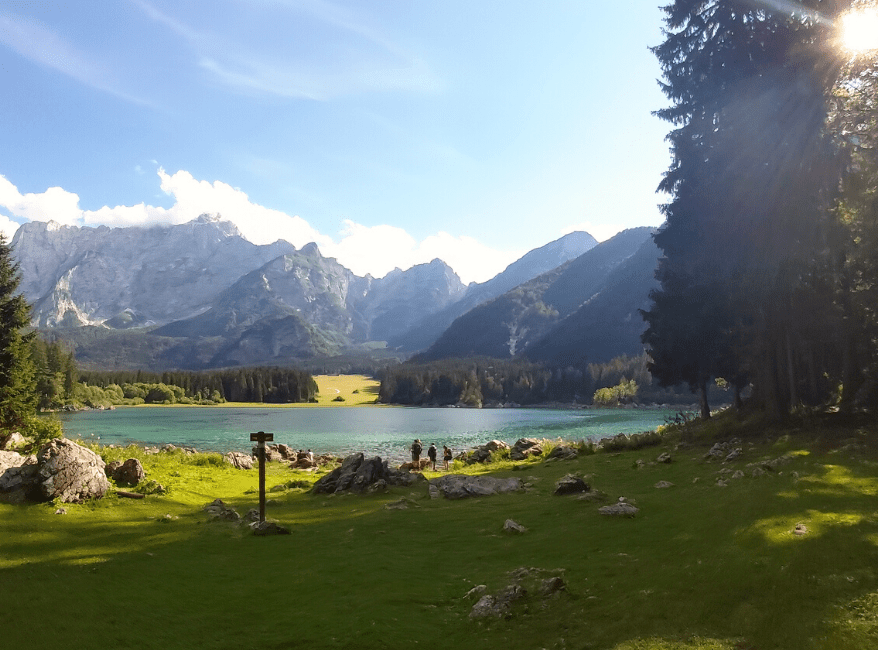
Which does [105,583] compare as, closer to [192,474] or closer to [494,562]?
[494,562]

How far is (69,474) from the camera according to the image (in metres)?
17.4

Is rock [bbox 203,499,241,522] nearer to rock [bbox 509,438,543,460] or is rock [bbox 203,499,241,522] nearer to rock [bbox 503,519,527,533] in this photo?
rock [bbox 503,519,527,533]

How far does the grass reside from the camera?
313 inches

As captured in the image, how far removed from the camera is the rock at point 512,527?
1552cm

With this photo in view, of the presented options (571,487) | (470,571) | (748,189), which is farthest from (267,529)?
(748,189)

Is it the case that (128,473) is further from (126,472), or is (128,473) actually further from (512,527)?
(512,527)

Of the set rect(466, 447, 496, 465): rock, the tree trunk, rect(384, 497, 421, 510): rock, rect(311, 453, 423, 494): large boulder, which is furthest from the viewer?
rect(466, 447, 496, 465): rock

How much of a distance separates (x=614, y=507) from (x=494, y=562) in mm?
5229

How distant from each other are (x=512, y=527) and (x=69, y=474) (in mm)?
14681

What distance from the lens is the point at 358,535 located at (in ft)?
53.0

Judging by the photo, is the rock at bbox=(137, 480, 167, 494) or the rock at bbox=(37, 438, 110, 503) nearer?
the rock at bbox=(37, 438, 110, 503)

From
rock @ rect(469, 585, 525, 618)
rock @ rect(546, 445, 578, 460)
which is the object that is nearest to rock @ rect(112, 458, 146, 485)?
rock @ rect(469, 585, 525, 618)

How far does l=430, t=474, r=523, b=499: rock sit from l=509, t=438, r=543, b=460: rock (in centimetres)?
1501

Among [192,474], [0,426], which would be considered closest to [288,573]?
[192,474]
